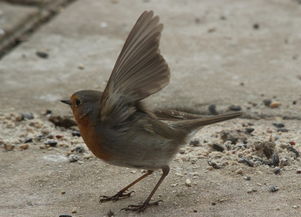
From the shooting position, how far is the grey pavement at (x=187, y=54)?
660cm

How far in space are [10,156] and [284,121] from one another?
219 centimetres

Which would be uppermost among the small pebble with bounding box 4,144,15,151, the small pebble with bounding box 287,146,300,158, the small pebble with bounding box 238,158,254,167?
the small pebble with bounding box 287,146,300,158

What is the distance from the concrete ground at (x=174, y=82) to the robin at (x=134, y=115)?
0.31 metres

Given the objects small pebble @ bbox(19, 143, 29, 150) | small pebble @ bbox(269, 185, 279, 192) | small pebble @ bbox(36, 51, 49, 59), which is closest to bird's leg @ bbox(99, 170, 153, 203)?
small pebble @ bbox(269, 185, 279, 192)

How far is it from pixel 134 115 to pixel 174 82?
209 cm

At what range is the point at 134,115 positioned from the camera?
4.86 m

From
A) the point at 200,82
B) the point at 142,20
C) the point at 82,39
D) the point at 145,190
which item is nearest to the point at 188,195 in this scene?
the point at 145,190

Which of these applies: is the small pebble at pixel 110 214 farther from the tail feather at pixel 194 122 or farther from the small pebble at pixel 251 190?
the small pebble at pixel 251 190

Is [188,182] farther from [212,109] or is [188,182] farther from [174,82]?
[174,82]

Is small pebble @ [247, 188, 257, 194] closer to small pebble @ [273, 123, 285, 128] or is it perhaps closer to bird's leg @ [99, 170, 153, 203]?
bird's leg @ [99, 170, 153, 203]

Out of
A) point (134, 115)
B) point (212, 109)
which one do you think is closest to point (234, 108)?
point (212, 109)

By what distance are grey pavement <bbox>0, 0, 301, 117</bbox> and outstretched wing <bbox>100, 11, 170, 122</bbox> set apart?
68.3 inches

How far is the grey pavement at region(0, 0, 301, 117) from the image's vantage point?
660 centimetres

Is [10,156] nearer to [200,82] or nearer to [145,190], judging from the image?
[145,190]
